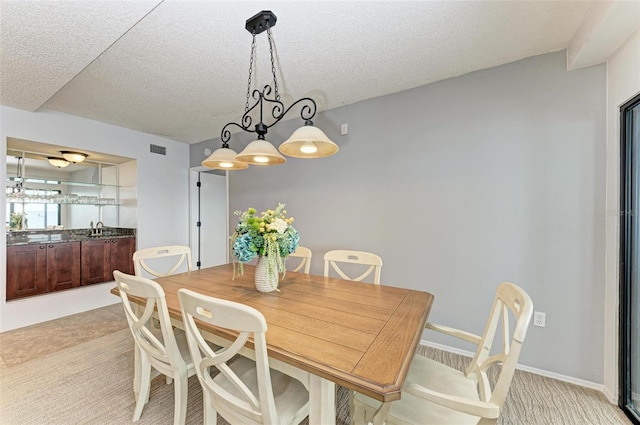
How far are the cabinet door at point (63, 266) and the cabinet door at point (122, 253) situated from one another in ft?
1.33

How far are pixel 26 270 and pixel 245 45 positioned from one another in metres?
3.61

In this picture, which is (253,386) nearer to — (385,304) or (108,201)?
(385,304)

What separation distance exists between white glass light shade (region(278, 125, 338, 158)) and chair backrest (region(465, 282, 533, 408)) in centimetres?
119

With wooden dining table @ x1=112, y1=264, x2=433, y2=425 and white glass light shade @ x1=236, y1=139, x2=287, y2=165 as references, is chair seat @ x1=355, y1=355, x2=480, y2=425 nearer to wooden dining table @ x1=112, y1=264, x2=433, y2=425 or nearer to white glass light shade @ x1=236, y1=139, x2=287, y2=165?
wooden dining table @ x1=112, y1=264, x2=433, y2=425

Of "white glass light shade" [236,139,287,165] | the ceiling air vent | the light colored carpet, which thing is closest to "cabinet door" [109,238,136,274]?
the ceiling air vent

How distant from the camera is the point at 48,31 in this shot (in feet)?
5.53

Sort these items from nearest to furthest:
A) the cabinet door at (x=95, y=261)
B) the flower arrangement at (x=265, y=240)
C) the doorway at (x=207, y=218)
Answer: the flower arrangement at (x=265, y=240) < the cabinet door at (x=95, y=261) < the doorway at (x=207, y=218)

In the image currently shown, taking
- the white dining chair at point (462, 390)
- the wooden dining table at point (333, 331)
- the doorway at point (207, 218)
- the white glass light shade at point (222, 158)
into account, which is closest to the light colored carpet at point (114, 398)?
the white dining chair at point (462, 390)

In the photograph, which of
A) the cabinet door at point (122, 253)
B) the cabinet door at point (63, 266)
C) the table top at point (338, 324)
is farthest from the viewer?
the cabinet door at point (122, 253)

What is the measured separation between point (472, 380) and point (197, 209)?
471 centimetres

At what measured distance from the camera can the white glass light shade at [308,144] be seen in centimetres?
152

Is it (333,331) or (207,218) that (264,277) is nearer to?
(333,331)

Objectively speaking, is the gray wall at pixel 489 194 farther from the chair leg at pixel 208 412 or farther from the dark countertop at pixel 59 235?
the dark countertop at pixel 59 235

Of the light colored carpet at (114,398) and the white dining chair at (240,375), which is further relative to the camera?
the light colored carpet at (114,398)
